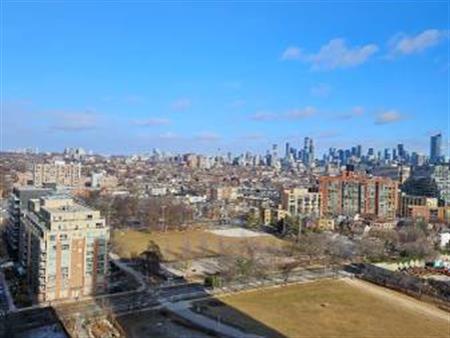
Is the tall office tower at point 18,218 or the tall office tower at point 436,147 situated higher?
the tall office tower at point 436,147

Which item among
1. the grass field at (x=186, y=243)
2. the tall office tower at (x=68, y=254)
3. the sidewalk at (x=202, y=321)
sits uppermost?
the tall office tower at (x=68, y=254)

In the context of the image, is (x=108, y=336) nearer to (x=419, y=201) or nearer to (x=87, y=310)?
(x=87, y=310)

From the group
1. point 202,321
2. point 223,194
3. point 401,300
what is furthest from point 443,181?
point 202,321

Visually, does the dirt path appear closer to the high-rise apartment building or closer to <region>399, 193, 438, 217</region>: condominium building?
<region>399, 193, 438, 217</region>: condominium building

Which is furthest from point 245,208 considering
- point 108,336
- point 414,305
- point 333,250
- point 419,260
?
point 108,336

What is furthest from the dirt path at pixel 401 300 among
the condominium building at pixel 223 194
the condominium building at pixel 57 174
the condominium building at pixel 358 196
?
the condominium building at pixel 57 174

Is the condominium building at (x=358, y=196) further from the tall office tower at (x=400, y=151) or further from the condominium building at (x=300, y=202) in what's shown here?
the tall office tower at (x=400, y=151)
